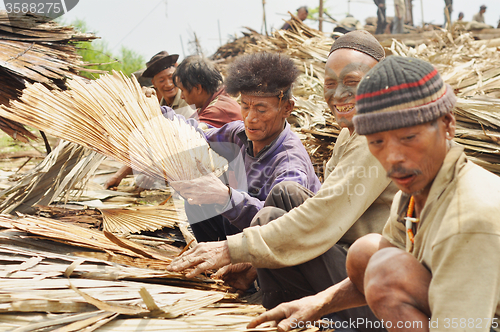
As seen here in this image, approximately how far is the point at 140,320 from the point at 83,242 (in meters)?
0.81

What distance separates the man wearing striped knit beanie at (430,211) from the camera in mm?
1161

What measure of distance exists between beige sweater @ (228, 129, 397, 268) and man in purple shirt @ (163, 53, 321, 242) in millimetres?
537

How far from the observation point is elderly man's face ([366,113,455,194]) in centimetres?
131

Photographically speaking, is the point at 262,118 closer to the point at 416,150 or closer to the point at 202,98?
the point at 416,150

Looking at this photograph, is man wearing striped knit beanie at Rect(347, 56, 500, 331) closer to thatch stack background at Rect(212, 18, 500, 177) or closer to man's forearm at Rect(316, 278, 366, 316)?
man's forearm at Rect(316, 278, 366, 316)

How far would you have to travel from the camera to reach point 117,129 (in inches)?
104

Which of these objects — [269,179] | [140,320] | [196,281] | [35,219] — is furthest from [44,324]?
[269,179]

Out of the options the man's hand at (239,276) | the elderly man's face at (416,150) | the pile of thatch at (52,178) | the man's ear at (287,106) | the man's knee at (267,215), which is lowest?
the man's hand at (239,276)

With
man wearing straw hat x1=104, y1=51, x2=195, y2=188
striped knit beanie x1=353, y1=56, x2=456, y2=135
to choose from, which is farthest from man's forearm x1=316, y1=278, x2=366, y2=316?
man wearing straw hat x1=104, y1=51, x2=195, y2=188

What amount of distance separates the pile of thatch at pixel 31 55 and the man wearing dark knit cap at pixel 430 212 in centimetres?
281

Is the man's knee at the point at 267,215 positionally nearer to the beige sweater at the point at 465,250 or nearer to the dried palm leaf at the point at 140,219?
the beige sweater at the point at 465,250

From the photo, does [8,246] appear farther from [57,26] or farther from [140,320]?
[57,26]

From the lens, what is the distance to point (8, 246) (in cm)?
227

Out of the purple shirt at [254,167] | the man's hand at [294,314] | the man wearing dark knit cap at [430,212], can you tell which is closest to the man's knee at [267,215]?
the purple shirt at [254,167]
